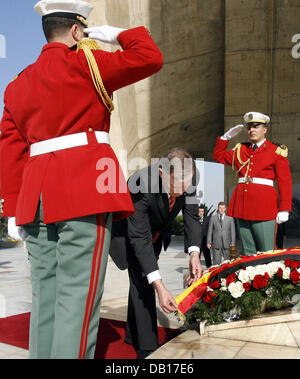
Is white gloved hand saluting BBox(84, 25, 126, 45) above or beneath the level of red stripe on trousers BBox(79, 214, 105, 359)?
above

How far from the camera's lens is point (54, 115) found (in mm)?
1717

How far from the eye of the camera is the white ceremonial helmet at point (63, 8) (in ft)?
5.68

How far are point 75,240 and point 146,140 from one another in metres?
8.39

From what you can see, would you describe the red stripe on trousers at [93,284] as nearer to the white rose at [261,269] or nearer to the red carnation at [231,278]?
the red carnation at [231,278]

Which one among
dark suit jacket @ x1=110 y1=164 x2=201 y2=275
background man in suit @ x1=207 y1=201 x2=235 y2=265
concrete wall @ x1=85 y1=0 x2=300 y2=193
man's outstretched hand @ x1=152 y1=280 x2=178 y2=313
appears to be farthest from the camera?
concrete wall @ x1=85 y1=0 x2=300 y2=193

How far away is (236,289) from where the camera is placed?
116 inches

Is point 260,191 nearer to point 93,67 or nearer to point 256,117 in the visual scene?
point 256,117

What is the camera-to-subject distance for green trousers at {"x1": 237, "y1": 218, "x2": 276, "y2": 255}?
394 centimetres

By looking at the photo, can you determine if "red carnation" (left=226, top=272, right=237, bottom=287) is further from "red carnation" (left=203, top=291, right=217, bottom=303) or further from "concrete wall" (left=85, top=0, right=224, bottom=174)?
"concrete wall" (left=85, top=0, right=224, bottom=174)

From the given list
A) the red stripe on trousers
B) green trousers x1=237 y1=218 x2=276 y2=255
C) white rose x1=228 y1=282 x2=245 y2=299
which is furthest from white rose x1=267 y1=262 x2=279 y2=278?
the red stripe on trousers

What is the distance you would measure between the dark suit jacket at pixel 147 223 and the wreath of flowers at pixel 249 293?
411 mm

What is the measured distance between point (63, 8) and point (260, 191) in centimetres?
283

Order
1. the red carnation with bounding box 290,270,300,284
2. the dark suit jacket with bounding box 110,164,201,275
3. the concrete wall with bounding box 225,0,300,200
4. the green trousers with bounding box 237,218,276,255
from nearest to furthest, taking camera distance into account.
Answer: the dark suit jacket with bounding box 110,164,201,275 < the red carnation with bounding box 290,270,300,284 < the green trousers with bounding box 237,218,276,255 < the concrete wall with bounding box 225,0,300,200

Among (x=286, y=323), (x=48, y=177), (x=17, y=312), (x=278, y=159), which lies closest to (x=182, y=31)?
(x=278, y=159)
